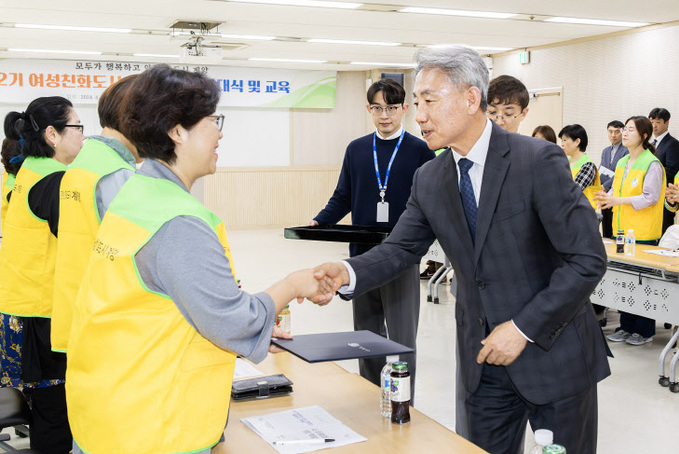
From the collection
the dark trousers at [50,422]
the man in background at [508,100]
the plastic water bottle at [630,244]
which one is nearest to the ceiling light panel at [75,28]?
the plastic water bottle at [630,244]

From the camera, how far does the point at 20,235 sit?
306 cm

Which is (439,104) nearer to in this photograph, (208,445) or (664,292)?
(208,445)

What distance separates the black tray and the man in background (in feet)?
2.48

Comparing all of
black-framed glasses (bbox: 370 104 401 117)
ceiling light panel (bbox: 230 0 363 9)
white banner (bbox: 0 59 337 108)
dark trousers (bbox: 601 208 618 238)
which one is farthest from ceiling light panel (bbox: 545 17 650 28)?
black-framed glasses (bbox: 370 104 401 117)

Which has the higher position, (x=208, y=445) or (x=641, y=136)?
(x=641, y=136)

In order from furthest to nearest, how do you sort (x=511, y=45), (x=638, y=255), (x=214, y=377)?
(x=511, y=45) → (x=638, y=255) → (x=214, y=377)

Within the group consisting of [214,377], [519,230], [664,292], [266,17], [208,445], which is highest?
[266,17]

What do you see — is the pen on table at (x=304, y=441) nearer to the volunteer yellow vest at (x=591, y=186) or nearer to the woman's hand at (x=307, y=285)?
the woman's hand at (x=307, y=285)

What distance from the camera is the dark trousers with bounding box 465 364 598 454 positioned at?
2117 millimetres

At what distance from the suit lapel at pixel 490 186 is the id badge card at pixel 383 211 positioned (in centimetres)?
161

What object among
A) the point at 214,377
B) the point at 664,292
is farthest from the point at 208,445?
the point at 664,292

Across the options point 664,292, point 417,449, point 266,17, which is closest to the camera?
point 417,449

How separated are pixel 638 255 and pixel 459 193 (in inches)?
141

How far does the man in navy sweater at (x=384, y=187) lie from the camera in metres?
3.62
